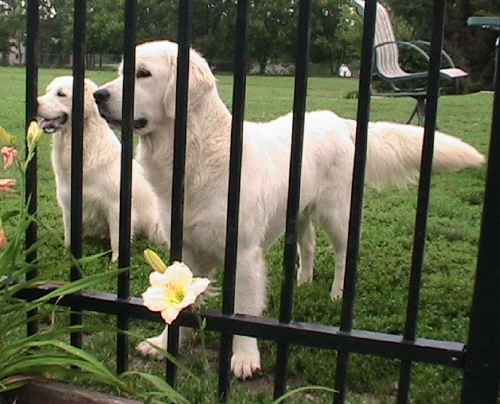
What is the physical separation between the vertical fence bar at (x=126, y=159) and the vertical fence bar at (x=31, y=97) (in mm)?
306

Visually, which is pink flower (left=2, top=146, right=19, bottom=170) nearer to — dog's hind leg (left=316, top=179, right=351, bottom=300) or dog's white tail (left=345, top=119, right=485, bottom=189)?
dog's hind leg (left=316, top=179, right=351, bottom=300)

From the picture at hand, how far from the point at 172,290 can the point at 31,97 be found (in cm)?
123

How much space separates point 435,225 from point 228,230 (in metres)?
3.57

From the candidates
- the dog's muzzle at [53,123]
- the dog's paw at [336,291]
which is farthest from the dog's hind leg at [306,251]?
the dog's muzzle at [53,123]

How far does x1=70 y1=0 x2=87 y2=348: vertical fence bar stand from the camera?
2.16 m

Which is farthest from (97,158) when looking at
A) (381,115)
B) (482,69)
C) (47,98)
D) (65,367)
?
(482,69)

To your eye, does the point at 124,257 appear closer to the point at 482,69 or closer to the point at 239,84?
the point at 239,84

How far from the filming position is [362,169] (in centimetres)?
195

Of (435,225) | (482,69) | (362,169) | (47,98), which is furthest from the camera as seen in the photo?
(482,69)

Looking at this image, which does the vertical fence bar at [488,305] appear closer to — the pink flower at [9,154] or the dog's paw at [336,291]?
the pink flower at [9,154]

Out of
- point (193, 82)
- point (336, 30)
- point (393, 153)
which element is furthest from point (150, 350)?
point (336, 30)

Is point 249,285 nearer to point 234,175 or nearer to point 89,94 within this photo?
point 234,175

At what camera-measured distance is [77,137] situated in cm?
226

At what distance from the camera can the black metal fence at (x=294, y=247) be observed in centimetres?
181
